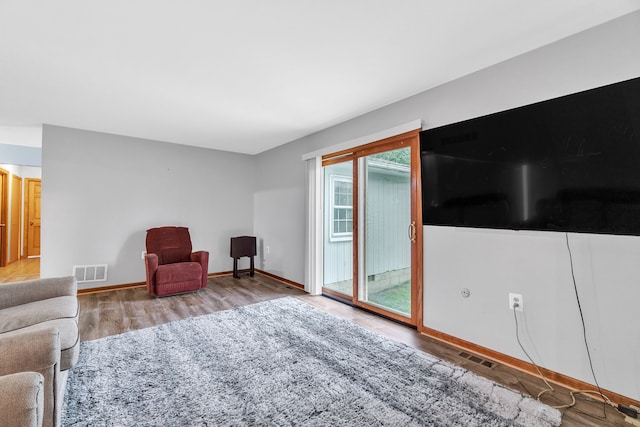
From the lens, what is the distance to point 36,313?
1.90 metres

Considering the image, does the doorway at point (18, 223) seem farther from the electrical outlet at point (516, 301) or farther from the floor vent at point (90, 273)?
the electrical outlet at point (516, 301)

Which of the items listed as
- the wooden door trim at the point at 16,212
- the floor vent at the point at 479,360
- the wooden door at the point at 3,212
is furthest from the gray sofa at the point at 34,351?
the wooden door trim at the point at 16,212

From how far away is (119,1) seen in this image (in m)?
1.58

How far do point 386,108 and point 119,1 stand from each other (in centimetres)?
246

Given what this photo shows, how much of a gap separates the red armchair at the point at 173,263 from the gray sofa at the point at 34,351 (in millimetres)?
1455

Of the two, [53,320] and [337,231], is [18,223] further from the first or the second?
[337,231]

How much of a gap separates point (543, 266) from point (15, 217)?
9.51 metres

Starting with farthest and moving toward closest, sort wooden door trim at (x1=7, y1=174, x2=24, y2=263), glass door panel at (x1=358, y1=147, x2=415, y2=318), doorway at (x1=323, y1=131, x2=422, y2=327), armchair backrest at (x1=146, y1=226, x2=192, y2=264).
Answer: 1. wooden door trim at (x1=7, y1=174, x2=24, y2=263)
2. armchair backrest at (x1=146, y1=226, x2=192, y2=264)
3. glass door panel at (x1=358, y1=147, x2=415, y2=318)
4. doorway at (x1=323, y1=131, x2=422, y2=327)

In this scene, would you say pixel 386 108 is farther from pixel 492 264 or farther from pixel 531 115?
pixel 492 264

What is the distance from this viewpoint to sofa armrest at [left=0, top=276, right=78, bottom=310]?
83.9 inches

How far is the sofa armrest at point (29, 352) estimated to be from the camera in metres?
1.19

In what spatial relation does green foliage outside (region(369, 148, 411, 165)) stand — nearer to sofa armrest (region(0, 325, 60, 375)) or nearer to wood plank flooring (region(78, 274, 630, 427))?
wood plank flooring (region(78, 274, 630, 427))

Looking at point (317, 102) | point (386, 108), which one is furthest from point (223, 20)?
point (386, 108)

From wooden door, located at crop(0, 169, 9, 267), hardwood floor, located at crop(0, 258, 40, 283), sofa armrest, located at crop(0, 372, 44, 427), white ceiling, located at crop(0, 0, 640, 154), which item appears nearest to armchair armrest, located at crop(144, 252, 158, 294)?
white ceiling, located at crop(0, 0, 640, 154)
